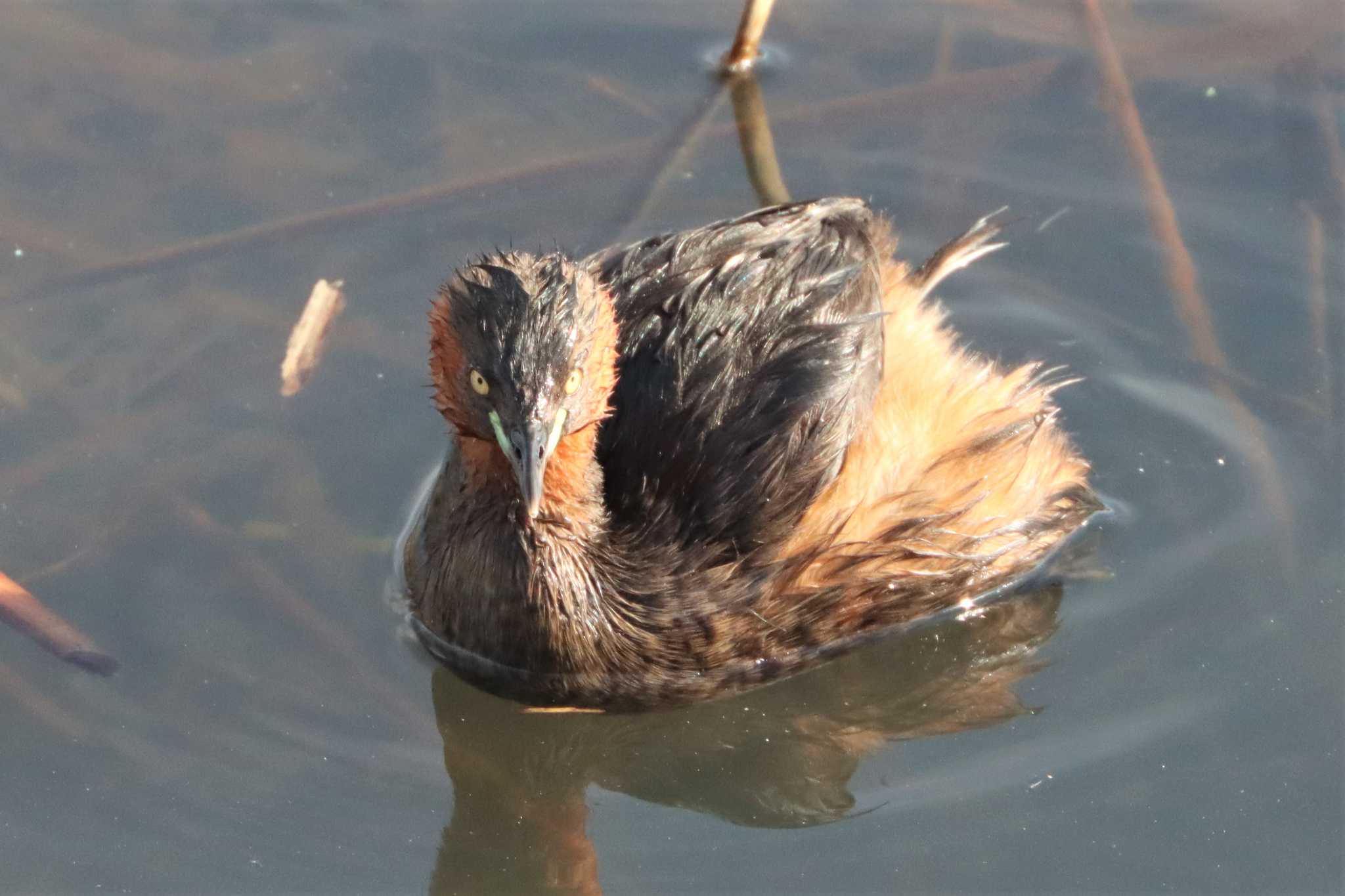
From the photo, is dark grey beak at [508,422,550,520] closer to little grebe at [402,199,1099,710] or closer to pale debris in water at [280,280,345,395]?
little grebe at [402,199,1099,710]

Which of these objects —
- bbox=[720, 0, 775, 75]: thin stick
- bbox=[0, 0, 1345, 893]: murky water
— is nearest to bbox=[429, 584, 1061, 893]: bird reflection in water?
bbox=[0, 0, 1345, 893]: murky water

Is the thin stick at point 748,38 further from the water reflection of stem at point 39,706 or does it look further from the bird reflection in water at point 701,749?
the water reflection of stem at point 39,706

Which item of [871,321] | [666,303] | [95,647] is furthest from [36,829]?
[871,321]

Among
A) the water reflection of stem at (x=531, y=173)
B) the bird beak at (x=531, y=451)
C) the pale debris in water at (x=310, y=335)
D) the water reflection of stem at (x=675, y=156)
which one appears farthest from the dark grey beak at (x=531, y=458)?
the water reflection of stem at (x=531, y=173)

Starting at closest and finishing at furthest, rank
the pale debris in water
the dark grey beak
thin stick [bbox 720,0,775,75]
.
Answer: the dark grey beak → the pale debris in water → thin stick [bbox 720,0,775,75]

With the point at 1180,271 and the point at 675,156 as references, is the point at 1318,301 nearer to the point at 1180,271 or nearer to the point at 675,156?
the point at 1180,271
